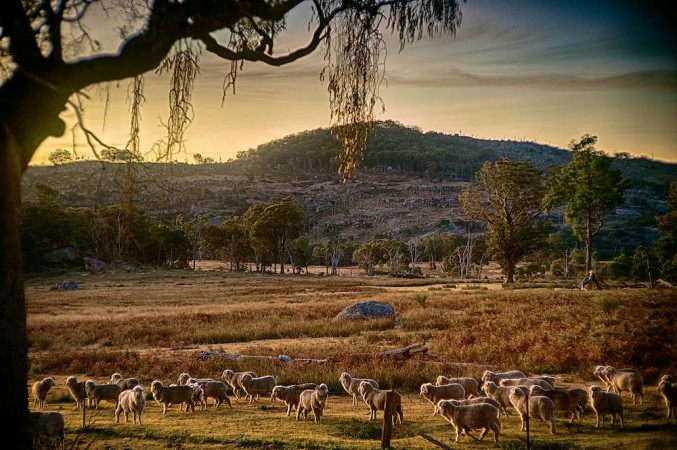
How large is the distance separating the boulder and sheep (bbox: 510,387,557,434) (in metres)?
17.6

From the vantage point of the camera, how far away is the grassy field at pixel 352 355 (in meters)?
9.30

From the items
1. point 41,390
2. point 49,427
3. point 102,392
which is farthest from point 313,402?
point 41,390

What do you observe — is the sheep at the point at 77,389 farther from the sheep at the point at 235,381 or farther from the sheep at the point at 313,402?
the sheep at the point at 313,402

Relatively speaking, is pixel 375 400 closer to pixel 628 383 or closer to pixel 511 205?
pixel 628 383

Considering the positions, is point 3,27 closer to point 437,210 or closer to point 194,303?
point 194,303

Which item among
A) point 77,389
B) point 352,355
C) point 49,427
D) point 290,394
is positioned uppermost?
point 49,427

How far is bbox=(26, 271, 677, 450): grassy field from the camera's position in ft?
30.5

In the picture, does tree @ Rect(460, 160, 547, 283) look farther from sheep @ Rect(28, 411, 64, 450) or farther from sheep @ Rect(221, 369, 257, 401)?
sheep @ Rect(28, 411, 64, 450)

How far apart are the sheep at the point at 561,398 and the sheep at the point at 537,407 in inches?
11.1

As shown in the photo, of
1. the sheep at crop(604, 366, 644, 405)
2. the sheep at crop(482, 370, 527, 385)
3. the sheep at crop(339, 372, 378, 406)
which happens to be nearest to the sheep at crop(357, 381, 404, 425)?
the sheep at crop(339, 372, 378, 406)

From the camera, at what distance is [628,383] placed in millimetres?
11383

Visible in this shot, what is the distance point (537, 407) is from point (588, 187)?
1820 inches

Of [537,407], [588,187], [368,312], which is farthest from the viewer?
[588,187]

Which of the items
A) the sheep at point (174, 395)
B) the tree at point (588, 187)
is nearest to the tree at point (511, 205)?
the tree at point (588, 187)
